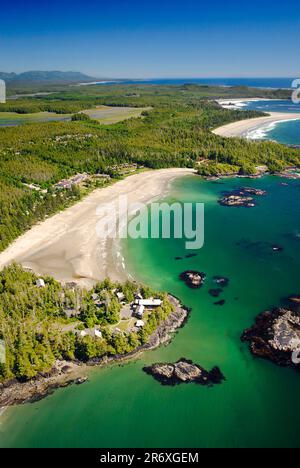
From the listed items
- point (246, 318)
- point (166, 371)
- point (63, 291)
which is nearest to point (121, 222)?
point (63, 291)

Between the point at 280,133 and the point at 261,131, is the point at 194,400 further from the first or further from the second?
the point at 261,131

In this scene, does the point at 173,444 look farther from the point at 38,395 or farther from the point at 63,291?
the point at 63,291

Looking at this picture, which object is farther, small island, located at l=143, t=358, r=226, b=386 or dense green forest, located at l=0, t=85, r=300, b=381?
dense green forest, located at l=0, t=85, r=300, b=381

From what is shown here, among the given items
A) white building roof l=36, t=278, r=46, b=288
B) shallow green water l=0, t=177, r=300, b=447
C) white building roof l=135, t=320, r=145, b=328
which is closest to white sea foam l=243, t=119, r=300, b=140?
shallow green water l=0, t=177, r=300, b=447

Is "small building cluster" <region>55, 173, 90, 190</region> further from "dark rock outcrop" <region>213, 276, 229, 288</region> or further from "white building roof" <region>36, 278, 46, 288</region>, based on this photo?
"dark rock outcrop" <region>213, 276, 229, 288</region>

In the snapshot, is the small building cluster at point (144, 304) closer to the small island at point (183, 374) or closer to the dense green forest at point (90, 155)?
the small island at point (183, 374)
